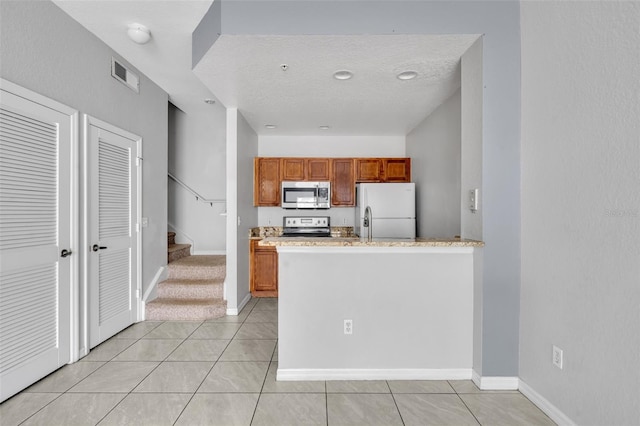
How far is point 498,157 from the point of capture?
2.19 m

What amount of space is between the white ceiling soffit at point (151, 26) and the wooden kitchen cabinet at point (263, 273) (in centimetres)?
242

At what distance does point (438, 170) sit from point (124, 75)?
3483 millimetres

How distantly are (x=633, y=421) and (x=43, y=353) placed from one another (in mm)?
3495

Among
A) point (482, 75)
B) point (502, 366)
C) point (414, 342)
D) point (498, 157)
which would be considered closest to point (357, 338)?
point (414, 342)

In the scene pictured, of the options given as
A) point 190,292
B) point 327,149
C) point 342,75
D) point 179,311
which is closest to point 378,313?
point 342,75

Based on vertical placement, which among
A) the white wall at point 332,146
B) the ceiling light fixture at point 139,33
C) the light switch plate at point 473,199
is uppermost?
the ceiling light fixture at point 139,33

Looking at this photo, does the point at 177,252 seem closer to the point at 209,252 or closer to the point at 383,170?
the point at 209,252

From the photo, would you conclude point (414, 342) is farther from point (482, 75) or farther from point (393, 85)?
point (393, 85)

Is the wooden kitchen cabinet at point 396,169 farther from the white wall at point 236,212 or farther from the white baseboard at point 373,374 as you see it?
the white baseboard at point 373,374

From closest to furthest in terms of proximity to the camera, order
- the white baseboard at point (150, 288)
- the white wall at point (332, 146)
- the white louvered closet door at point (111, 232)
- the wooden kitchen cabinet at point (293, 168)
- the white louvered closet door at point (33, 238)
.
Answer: the white louvered closet door at point (33, 238), the white louvered closet door at point (111, 232), the white baseboard at point (150, 288), the wooden kitchen cabinet at point (293, 168), the white wall at point (332, 146)

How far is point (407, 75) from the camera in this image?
280 cm

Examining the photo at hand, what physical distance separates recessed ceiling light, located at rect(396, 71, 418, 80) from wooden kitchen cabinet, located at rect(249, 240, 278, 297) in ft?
9.21

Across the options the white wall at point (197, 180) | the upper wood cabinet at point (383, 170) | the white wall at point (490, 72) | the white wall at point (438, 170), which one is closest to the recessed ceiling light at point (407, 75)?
the white wall at point (490, 72)

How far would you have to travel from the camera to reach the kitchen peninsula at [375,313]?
2.35m
